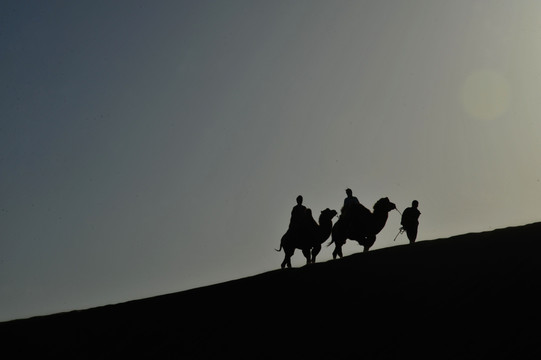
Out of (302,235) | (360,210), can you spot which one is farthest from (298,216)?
(360,210)

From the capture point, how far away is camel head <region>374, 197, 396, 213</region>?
24078 mm

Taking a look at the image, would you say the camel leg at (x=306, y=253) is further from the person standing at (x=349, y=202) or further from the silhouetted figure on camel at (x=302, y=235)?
the person standing at (x=349, y=202)

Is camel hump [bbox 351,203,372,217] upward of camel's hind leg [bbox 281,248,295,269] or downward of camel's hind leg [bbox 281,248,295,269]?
upward

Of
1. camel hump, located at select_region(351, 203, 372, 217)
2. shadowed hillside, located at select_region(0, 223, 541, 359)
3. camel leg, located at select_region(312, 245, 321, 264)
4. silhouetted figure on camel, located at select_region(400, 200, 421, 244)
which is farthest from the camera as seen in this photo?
silhouetted figure on camel, located at select_region(400, 200, 421, 244)

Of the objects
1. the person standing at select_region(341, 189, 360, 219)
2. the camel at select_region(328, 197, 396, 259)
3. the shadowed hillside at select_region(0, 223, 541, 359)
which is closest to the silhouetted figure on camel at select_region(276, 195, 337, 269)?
the camel at select_region(328, 197, 396, 259)

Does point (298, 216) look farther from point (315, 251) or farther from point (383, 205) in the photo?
Result: point (383, 205)

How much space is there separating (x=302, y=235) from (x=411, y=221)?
322 centimetres

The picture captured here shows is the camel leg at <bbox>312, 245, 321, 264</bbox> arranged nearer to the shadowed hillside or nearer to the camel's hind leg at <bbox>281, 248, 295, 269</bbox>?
the camel's hind leg at <bbox>281, 248, 295, 269</bbox>

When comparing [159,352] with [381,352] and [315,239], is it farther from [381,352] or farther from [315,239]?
[315,239]

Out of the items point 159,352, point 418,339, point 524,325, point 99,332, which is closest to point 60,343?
point 99,332

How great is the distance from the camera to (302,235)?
76.1 ft

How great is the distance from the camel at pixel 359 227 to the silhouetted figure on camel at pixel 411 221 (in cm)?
67

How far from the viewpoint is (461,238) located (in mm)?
19797

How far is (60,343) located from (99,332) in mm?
719
